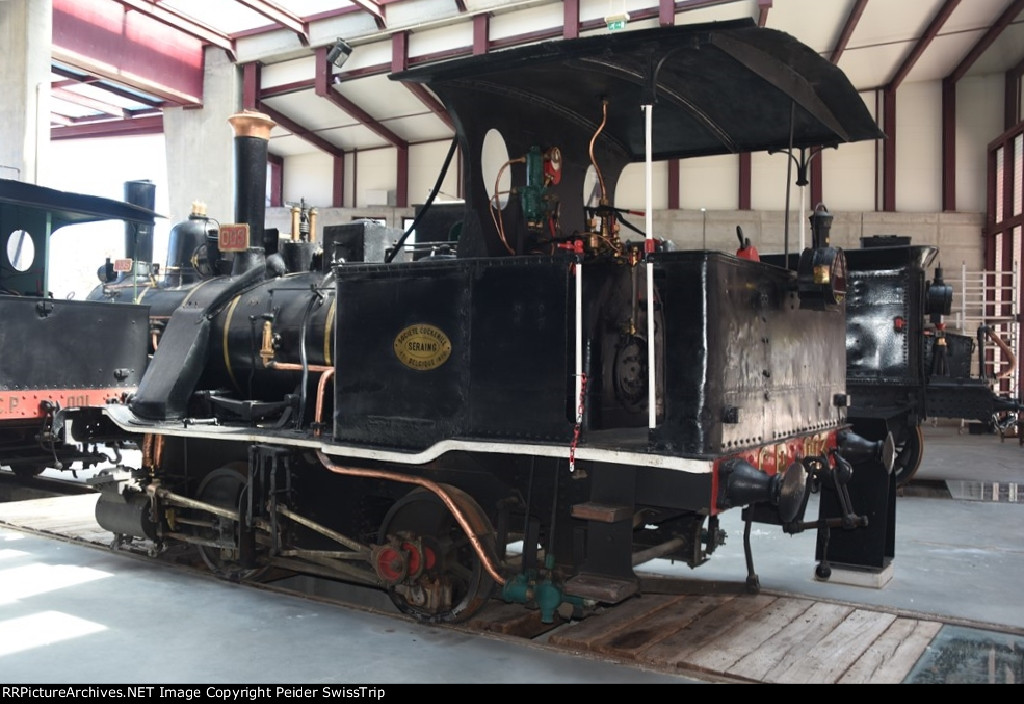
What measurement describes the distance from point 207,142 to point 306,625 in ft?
49.9

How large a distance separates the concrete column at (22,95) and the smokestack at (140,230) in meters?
2.69

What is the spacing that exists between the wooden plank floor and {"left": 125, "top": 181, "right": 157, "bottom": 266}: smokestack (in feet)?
22.0

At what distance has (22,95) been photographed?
13.0 metres

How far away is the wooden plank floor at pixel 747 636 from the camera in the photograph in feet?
13.0

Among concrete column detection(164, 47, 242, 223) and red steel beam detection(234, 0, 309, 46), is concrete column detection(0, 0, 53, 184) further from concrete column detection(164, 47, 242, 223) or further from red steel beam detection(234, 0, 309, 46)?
concrete column detection(164, 47, 242, 223)

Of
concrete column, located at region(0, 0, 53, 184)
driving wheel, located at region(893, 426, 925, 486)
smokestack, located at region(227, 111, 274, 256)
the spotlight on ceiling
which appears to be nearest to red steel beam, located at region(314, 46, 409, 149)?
the spotlight on ceiling

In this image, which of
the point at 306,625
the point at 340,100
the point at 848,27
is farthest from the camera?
the point at 340,100

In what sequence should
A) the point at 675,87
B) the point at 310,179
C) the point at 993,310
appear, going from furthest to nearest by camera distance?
1. the point at 310,179
2. the point at 993,310
3. the point at 675,87

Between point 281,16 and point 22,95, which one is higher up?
point 281,16

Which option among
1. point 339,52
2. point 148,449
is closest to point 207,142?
point 339,52

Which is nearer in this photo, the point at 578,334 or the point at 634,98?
the point at 578,334

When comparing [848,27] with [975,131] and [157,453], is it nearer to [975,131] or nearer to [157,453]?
[975,131]

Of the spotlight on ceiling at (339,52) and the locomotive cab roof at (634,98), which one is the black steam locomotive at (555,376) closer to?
the locomotive cab roof at (634,98)

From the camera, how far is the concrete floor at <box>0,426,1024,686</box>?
12.8 ft
